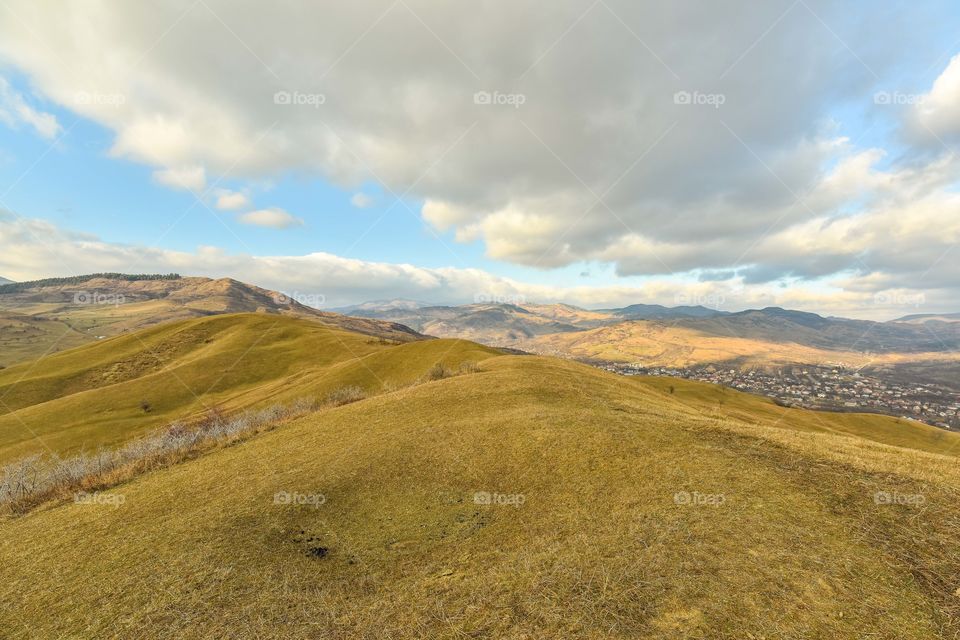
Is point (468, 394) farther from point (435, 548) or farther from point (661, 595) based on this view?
point (661, 595)

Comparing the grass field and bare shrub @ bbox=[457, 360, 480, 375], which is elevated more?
bare shrub @ bbox=[457, 360, 480, 375]

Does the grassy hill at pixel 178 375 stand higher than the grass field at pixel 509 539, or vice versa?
the grass field at pixel 509 539

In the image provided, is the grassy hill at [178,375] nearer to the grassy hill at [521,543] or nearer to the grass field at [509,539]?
the grass field at [509,539]

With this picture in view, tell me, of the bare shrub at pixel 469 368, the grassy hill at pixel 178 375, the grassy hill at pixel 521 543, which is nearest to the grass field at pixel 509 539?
the grassy hill at pixel 521 543

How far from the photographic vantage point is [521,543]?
38.8 feet

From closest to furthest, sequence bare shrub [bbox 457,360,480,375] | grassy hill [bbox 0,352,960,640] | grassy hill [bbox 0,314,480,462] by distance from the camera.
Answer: grassy hill [bbox 0,352,960,640] → bare shrub [bbox 457,360,480,375] → grassy hill [bbox 0,314,480,462]

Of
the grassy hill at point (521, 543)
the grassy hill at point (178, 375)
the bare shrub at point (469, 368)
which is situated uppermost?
the bare shrub at point (469, 368)

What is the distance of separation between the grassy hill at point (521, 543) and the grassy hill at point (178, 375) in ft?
156

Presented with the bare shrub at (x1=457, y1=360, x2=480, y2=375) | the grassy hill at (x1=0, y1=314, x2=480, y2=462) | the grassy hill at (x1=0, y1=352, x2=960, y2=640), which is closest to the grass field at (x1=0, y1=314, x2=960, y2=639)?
the grassy hill at (x1=0, y1=352, x2=960, y2=640)

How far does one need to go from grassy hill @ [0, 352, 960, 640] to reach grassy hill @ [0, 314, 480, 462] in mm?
47501

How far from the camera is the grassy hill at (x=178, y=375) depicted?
58688 millimetres

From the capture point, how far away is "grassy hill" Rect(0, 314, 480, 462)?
2311 inches

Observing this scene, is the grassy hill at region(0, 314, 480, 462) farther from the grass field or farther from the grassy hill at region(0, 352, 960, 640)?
the grassy hill at region(0, 352, 960, 640)

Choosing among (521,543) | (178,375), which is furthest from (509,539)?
(178,375)
